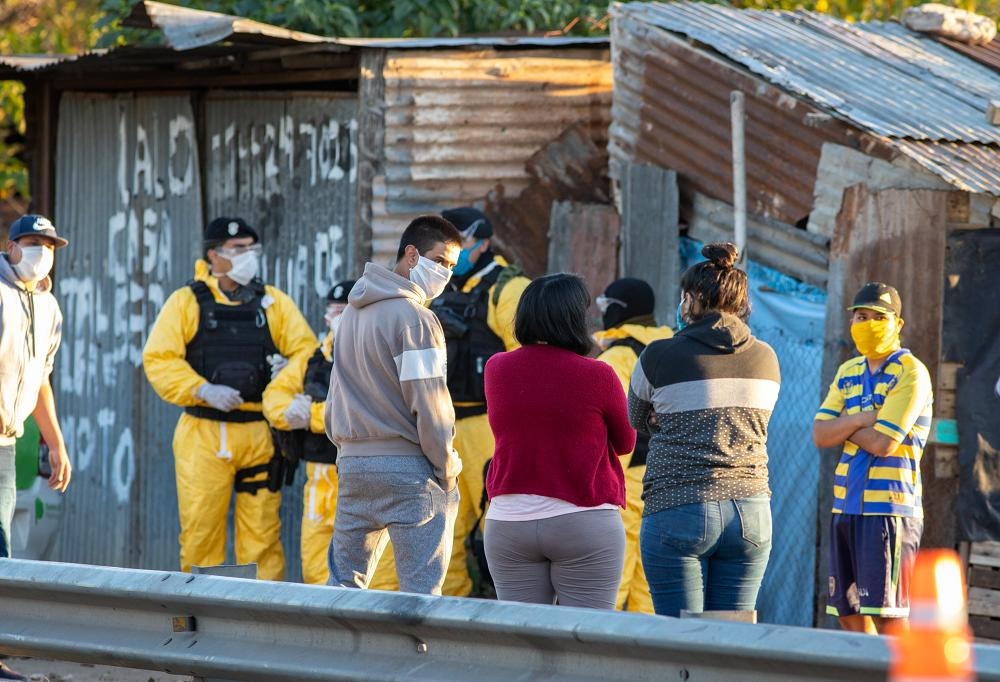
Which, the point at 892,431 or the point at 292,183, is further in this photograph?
the point at 292,183

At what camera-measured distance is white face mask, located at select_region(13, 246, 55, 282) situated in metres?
6.68

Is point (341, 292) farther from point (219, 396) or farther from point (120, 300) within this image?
point (120, 300)

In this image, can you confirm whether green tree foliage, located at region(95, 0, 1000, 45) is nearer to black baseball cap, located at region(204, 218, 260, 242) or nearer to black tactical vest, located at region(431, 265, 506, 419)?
black baseball cap, located at region(204, 218, 260, 242)

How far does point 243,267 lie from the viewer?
819cm

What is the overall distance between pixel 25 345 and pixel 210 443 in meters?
1.77

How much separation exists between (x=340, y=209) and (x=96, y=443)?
239cm

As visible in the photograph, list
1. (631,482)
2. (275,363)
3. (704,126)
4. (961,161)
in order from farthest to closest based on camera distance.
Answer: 1. (704,126)
2. (275,363)
3. (631,482)
4. (961,161)

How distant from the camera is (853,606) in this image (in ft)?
20.9

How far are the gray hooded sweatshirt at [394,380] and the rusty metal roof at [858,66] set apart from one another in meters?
3.11

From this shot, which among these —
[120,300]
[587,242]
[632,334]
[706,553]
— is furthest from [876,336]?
[120,300]

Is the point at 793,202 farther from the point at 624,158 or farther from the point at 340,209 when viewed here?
the point at 340,209

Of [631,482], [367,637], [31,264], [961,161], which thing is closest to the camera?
[367,637]

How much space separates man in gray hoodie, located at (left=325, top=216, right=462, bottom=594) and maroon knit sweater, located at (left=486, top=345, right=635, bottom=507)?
17.0 inches

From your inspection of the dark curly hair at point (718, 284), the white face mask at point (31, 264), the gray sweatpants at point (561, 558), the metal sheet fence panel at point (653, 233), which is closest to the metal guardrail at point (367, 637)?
the gray sweatpants at point (561, 558)
